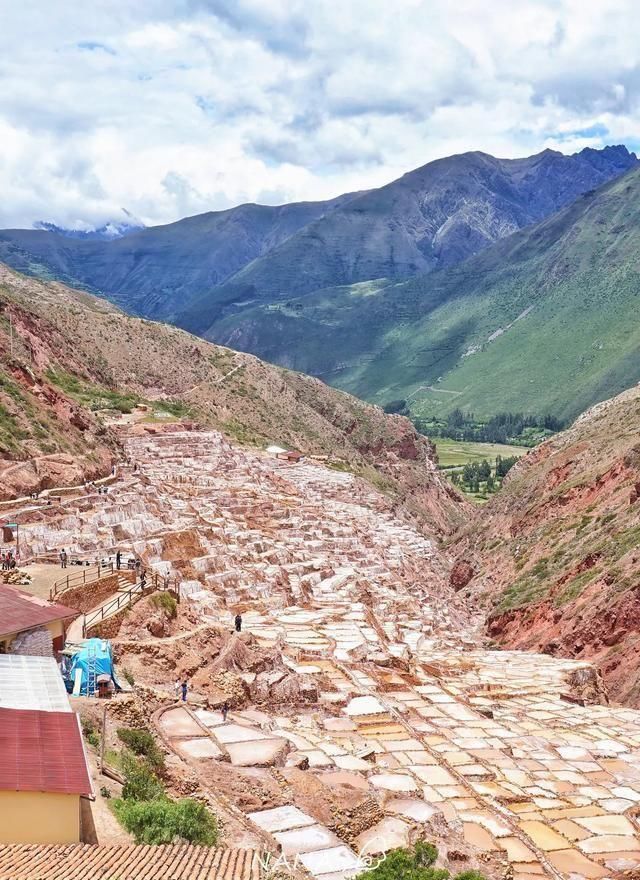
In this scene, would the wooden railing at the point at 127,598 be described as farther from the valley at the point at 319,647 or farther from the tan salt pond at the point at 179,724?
the tan salt pond at the point at 179,724

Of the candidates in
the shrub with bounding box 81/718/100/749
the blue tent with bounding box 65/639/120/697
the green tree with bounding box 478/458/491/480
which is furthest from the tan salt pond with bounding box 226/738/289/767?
the green tree with bounding box 478/458/491/480

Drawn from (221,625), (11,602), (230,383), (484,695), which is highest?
(230,383)

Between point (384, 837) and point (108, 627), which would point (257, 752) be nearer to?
point (384, 837)

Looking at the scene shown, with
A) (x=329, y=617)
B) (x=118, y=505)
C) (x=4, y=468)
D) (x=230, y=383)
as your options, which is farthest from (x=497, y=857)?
(x=230, y=383)

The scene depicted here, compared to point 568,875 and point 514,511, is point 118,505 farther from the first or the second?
point 514,511

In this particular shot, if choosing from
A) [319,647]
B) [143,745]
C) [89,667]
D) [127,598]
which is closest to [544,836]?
[143,745]

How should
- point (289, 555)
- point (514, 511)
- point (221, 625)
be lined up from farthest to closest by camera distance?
point (514, 511) < point (289, 555) < point (221, 625)

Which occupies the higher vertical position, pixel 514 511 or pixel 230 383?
pixel 230 383
